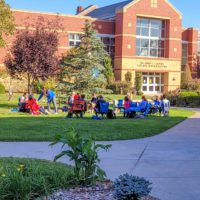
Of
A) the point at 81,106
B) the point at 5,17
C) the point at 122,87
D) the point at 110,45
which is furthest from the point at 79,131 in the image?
the point at 110,45

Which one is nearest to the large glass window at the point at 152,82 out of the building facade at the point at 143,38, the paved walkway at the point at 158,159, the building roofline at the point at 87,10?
the building facade at the point at 143,38

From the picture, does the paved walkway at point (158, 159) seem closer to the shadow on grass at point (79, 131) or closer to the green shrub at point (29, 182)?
the shadow on grass at point (79, 131)

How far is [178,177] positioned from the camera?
24.5 feet

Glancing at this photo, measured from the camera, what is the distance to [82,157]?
19.8 ft

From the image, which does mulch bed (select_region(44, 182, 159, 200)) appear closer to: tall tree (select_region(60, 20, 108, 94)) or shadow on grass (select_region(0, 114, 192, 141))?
shadow on grass (select_region(0, 114, 192, 141))

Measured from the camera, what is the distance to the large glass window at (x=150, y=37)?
169 feet

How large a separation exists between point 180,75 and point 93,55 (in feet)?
93.5

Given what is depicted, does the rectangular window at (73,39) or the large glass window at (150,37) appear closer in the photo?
the rectangular window at (73,39)

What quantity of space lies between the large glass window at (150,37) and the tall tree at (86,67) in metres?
24.6

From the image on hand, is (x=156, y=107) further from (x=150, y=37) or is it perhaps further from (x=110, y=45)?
(x=150, y=37)

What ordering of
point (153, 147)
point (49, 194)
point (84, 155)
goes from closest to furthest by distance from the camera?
point (49, 194) < point (84, 155) < point (153, 147)

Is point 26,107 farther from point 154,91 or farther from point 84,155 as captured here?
point 154,91

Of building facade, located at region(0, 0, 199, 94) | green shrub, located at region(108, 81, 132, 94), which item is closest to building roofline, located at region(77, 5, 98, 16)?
building facade, located at region(0, 0, 199, 94)

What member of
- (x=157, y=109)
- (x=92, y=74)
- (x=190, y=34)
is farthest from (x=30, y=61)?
(x=190, y=34)
